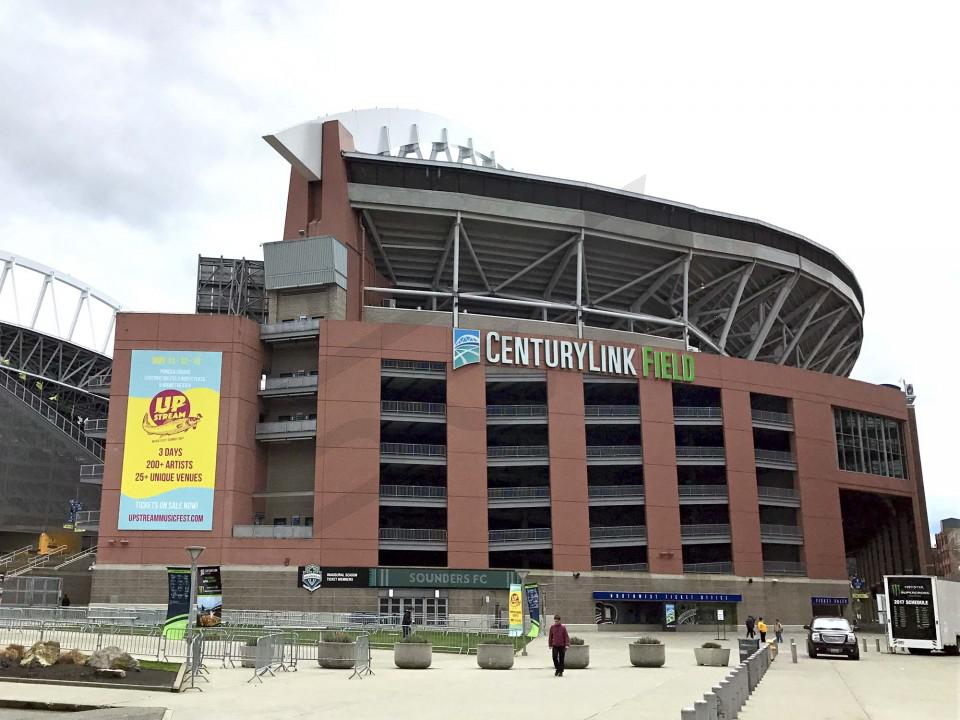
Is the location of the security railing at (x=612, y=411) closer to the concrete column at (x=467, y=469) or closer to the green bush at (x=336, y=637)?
A: the concrete column at (x=467, y=469)

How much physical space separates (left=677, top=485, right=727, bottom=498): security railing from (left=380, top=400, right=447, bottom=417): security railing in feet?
61.3

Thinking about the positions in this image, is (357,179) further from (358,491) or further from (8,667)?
(8,667)

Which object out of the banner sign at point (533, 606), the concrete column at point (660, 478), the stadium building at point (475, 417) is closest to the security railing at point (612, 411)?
the stadium building at point (475, 417)

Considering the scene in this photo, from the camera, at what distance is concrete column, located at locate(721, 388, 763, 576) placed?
6762 centimetres

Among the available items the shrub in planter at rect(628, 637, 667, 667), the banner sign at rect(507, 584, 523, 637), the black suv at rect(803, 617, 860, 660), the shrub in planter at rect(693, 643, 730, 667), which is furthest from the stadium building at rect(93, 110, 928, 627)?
the shrub in planter at rect(628, 637, 667, 667)

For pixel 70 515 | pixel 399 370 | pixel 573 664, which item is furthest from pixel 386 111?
pixel 573 664

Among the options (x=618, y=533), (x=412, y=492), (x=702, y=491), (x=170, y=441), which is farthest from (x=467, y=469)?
(x=170, y=441)

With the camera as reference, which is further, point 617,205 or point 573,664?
point 617,205

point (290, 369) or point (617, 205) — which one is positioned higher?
point (617, 205)

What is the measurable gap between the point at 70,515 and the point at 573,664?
67.2m

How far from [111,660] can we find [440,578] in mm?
38282

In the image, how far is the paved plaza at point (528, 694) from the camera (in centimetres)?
1847

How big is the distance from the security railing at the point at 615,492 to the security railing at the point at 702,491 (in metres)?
3.62

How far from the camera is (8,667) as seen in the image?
76.1 ft
